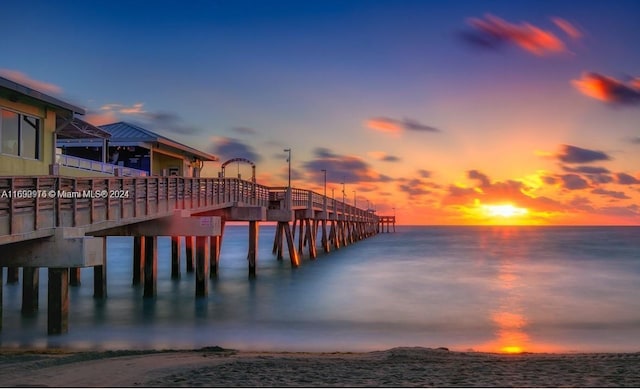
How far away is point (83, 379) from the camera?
8.73 metres

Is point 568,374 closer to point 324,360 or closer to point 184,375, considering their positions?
point 324,360

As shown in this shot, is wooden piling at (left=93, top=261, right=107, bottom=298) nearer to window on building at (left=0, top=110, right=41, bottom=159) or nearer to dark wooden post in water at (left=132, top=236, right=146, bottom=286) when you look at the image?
dark wooden post in water at (left=132, top=236, right=146, bottom=286)

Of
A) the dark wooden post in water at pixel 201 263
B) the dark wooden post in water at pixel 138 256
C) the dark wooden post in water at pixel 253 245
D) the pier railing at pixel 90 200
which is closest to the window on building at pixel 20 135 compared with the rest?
the pier railing at pixel 90 200

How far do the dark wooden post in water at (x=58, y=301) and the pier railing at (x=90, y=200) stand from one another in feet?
3.94

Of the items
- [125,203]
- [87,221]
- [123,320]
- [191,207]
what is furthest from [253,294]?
[87,221]

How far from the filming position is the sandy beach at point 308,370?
841 cm

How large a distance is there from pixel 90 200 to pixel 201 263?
7756mm

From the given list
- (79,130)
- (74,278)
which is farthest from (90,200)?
(74,278)

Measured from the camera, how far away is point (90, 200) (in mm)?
14680

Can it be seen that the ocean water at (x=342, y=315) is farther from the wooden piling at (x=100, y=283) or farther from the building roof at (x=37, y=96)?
the building roof at (x=37, y=96)

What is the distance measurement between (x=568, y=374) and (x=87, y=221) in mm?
11096

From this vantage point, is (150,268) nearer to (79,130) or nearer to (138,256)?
(138,256)

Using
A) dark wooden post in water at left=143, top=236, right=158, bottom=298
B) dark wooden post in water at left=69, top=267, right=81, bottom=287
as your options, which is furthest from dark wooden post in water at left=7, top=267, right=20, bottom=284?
dark wooden post in water at left=143, top=236, right=158, bottom=298

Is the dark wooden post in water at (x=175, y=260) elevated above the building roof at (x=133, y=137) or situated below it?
below
